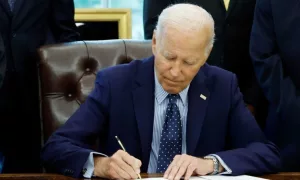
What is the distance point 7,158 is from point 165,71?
51.6 inches

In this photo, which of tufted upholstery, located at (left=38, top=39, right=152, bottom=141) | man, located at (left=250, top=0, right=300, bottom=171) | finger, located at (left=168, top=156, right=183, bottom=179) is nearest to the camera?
finger, located at (left=168, top=156, right=183, bottom=179)

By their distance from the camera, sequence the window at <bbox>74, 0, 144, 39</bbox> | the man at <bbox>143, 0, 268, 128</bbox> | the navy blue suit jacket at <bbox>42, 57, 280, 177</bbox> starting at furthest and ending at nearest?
the window at <bbox>74, 0, 144, 39</bbox> < the man at <bbox>143, 0, 268, 128</bbox> < the navy blue suit jacket at <bbox>42, 57, 280, 177</bbox>

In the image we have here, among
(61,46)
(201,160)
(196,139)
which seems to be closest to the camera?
(201,160)

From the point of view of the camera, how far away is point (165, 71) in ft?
7.12

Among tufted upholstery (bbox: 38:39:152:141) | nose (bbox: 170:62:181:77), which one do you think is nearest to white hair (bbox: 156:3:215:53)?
nose (bbox: 170:62:181:77)

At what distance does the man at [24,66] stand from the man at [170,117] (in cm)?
72

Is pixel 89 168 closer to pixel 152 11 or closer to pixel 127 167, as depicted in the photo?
pixel 127 167

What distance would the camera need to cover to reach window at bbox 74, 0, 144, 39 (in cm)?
403

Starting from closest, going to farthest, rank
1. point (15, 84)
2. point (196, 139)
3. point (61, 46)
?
point (196, 139) < point (61, 46) < point (15, 84)

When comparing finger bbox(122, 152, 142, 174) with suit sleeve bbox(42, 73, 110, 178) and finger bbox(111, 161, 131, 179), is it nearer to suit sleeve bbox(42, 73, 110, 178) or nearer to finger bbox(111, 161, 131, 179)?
finger bbox(111, 161, 131, 179)

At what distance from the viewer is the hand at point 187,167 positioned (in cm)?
189

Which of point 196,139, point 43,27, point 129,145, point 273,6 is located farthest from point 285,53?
point 43,27

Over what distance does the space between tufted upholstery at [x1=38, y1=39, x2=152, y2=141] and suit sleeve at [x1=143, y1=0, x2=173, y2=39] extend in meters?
0.35

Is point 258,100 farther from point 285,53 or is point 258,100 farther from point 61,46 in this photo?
point 61,46
